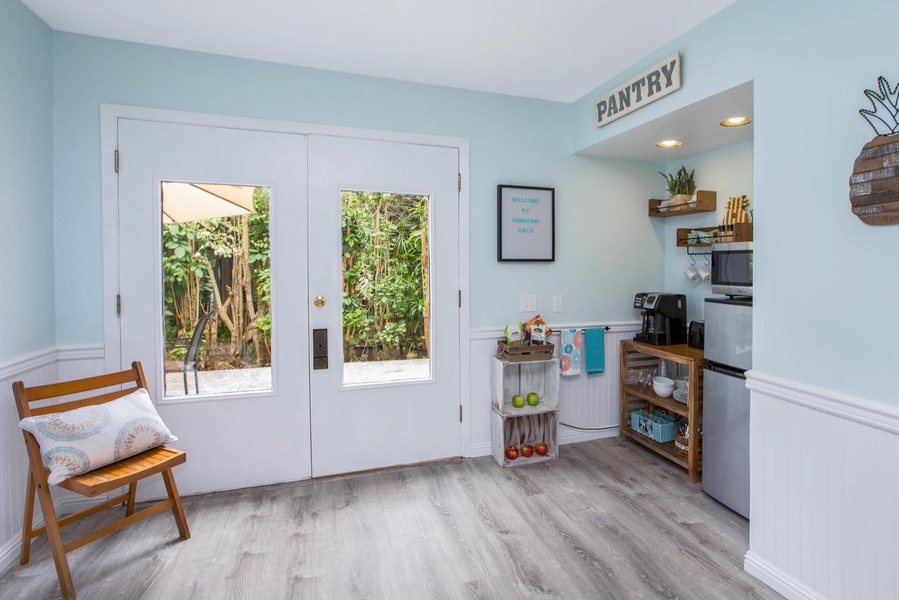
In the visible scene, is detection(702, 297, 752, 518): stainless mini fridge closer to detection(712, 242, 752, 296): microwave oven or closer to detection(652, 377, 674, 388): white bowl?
detection(712, 242, 752, 296): microwave oven

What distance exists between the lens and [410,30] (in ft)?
7.31

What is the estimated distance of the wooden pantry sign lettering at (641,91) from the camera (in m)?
2.31

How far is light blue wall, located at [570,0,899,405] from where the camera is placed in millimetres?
1465

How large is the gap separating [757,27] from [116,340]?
3328 mm

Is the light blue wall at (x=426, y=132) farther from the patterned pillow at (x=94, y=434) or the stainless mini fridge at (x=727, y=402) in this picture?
the stainless mini fridge at (x=727, y=402)

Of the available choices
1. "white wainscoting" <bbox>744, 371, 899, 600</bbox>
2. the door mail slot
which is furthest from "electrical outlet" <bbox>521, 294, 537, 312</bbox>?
"white wainscoting" <bbox>744, 371, 899, 600</bbox>

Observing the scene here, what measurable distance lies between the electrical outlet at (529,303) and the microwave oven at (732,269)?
1.08 meters

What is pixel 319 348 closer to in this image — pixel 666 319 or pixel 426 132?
pixel 426 132

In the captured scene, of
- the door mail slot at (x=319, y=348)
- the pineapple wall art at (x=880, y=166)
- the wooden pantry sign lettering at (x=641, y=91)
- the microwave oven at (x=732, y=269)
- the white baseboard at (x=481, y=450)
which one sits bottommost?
the white baseboard at (x=481, y=450)

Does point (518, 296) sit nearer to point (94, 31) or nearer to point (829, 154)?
point (829, 154)

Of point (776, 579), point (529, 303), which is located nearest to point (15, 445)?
point (529, 303)

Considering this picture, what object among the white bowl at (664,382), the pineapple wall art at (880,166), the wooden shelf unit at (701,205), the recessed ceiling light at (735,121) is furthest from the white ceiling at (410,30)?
the white bowl at (664,382)

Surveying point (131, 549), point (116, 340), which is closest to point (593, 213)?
point (116, 340)

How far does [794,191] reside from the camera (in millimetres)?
1712
